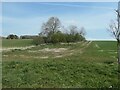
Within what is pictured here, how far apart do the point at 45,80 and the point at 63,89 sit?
4.11ft

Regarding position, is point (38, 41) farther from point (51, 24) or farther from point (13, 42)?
point (13, 42)

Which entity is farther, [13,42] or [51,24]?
[51,24]

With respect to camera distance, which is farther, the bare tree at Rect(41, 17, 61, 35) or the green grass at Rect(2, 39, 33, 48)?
the bare tree at Rect(41, 17, 61, 35)

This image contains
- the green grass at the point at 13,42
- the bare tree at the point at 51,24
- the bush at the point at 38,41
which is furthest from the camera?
the bush at the point at 38,41

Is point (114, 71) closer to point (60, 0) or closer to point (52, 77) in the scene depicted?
point (52, 77)

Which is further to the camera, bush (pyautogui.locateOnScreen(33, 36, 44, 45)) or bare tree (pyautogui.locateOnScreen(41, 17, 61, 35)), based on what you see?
bush (pyautogui.locateOnScreen(33, 36, 44, 45))

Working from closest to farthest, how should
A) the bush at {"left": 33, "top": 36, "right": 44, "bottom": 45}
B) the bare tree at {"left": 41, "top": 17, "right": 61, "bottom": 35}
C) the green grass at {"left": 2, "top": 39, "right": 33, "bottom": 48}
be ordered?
the green grass at {"left": 2, "top": 39, "right": 33, "bottom": 48}
the bare tree at {"left": 41, "top": 17, "right": 61, "bottom": 35}
the bush at {"left": 33, "top": 36, "right": 44, "bottom": 45}

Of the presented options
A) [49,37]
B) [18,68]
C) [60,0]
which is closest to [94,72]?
[18,68]

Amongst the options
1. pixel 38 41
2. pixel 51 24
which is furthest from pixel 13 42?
pixel 38 41

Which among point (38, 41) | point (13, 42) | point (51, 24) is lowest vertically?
point (38, 41)

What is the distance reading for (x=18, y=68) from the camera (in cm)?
675

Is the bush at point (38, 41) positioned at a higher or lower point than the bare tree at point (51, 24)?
lower

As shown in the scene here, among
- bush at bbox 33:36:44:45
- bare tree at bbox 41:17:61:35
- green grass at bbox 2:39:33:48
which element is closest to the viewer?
green grass at bbox 2:39:33:48

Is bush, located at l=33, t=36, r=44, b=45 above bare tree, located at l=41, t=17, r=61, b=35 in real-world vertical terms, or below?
below
